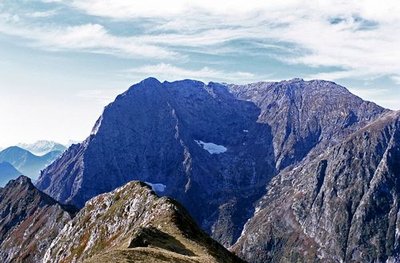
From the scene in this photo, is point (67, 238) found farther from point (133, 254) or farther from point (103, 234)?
point (133, 254)

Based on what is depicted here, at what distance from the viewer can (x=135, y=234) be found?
246 ft

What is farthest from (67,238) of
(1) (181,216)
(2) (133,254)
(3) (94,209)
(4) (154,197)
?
(2) (133,254)

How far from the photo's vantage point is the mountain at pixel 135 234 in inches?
2562

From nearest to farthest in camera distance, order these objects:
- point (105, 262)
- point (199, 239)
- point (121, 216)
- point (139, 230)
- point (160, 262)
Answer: point (105, 262)
point (160, 262)
point (139, 230)
point (199, 239)
point (121, 216)

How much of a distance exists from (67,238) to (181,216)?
67441mm

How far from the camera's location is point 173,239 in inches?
3248

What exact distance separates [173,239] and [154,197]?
39234mm

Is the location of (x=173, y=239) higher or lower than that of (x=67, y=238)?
higher

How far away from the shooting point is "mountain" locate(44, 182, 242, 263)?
65.1 meters

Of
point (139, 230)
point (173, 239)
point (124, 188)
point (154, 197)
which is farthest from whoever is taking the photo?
point (124, 188)

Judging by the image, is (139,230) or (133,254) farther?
(139,230)

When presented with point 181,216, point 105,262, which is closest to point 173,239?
point 181,216

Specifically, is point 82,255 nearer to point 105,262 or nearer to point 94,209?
point 94,209

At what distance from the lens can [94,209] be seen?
152m
